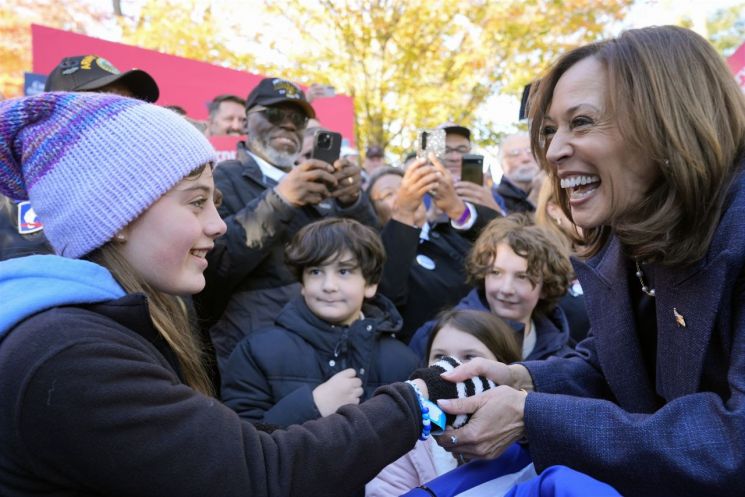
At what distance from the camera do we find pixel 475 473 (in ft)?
6.95

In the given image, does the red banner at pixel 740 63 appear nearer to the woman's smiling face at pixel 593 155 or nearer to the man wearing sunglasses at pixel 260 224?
the man wearing sunglasses at pixel 260 224

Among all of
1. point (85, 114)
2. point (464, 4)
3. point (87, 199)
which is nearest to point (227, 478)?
point (87, 199)

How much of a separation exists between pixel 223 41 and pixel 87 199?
13.3 meters

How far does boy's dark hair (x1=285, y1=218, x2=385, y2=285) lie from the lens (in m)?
3.32

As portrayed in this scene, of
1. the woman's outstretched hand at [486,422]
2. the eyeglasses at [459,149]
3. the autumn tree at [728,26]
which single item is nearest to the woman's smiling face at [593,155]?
the woman's outstretched hand at [486,422]

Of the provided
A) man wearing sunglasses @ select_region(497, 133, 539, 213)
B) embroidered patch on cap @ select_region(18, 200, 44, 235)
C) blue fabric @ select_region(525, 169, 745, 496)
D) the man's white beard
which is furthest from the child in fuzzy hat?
man wearing sunglasses @ select_region(497, 133, 539, 213)

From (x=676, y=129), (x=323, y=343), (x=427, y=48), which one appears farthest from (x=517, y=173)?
(x=427, y=48)

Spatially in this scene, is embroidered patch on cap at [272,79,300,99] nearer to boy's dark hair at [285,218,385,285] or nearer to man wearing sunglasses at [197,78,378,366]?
man wearing sunglasses at [197,78,378,366]

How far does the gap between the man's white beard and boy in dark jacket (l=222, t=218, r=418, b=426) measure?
836 millimetres

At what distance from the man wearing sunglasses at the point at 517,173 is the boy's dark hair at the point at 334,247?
211cm

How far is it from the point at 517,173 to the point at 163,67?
391 centimetres

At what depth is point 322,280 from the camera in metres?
3.28

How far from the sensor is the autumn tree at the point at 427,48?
43.8 ft

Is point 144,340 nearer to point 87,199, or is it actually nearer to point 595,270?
point 87,199
